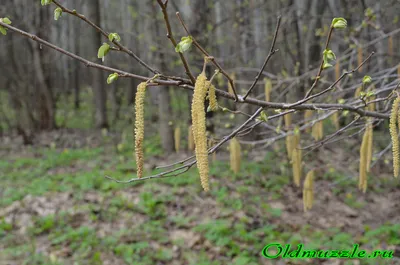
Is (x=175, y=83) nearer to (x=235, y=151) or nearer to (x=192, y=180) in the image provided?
(x=235, y=151)

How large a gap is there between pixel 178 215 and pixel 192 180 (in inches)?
41.8

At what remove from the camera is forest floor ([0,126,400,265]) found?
460cm

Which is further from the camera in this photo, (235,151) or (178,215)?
(178,215)

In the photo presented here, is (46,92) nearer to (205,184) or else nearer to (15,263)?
(15,263)

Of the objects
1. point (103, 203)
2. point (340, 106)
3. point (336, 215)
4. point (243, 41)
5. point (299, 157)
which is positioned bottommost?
point (336, 215)

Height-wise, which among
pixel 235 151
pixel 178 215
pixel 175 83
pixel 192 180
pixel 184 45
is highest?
pixel 184 45

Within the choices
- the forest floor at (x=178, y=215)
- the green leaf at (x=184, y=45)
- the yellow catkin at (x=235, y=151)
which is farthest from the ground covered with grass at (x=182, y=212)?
the green leaf at (x=184, y=45)

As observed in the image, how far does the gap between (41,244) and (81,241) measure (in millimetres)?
454

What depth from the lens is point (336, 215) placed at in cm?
566

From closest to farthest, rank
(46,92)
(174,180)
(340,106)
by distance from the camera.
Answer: (340,106)
(174,180)
(46,92)

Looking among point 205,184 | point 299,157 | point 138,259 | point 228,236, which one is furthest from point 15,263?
point 205,184

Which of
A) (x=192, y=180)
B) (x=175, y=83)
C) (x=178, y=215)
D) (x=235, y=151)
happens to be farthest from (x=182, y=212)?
(x=175, y=83)

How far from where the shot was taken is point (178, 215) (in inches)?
216

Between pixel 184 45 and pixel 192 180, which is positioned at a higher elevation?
pixel 184 45
